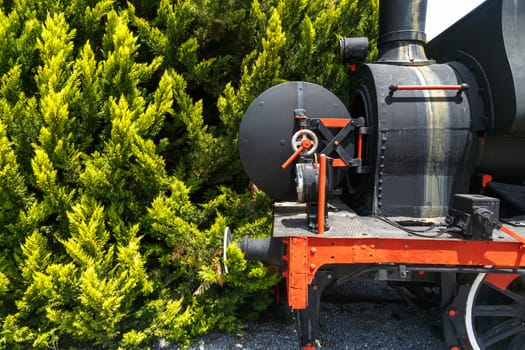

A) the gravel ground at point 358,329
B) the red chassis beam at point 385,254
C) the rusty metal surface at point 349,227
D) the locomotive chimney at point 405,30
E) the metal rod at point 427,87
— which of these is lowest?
the gravel ground at point 358,329

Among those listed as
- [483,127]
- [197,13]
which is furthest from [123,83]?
[483,127]

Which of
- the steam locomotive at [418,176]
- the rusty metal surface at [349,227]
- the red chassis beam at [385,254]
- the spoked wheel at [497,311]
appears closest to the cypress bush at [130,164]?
the rusty metal surface at [349,227]

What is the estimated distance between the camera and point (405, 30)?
3.22 m

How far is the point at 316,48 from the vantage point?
383 centimetres

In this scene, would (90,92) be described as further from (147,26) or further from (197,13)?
(197,13)

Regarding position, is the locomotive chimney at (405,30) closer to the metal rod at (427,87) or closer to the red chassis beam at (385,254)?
the metal rod at (427,87)

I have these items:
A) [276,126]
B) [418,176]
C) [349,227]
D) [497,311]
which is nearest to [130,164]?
[276,126]

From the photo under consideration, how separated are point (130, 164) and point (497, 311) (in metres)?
3.22

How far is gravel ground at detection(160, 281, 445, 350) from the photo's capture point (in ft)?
10.8

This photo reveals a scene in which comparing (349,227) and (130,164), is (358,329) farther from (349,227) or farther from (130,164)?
(130,164)

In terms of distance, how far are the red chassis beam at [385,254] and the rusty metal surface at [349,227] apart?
0.13ft

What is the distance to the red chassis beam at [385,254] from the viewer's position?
7.02 feet

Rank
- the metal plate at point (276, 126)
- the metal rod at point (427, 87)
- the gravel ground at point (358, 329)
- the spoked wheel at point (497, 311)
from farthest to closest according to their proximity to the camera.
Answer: the gravel ground at point (358, 329) < the metal plate at point (276, 126) < the metal rod at point (427, 87) < the spoked wheel at point (497, 311)

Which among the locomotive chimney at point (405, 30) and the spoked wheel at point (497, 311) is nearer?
the spoked wheel at point (497, 311)
